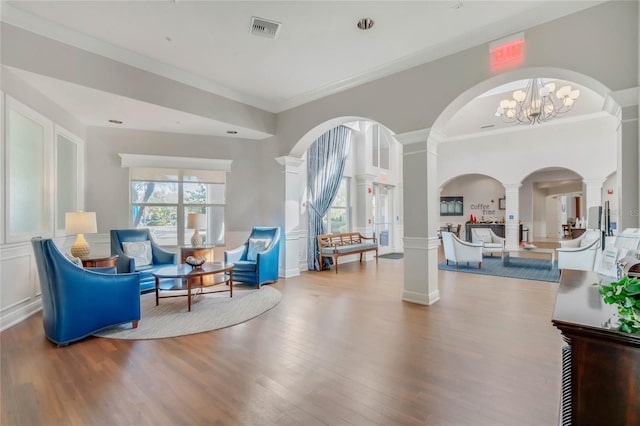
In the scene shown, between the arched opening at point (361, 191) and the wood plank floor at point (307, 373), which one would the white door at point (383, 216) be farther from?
the wood plank floor at point (307, 373)

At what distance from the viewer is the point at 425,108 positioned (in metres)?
4.11

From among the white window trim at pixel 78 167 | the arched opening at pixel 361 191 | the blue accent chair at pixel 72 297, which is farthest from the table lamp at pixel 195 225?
the blue accent chair at pixel 72 297

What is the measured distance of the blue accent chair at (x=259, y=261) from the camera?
513 centimetres

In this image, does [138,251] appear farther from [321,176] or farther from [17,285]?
[321,176]

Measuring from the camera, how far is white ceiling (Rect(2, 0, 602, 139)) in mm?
3199

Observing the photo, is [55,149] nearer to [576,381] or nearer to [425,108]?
[425,108]

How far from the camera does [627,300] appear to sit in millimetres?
1054

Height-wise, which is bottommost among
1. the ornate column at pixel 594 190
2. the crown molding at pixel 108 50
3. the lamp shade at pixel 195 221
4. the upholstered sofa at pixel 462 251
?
the upholstered sofa at pixel 462 251

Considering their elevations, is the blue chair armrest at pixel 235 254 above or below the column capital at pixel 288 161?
below

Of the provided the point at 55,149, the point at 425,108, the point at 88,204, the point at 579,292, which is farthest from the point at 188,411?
the point at 88,204

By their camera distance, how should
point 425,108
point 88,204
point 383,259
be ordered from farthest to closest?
point 383,259 < point 88,204 < point 425,108

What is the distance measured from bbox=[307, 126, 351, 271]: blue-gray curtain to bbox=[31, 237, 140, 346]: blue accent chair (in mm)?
4215

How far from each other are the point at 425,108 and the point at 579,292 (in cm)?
304

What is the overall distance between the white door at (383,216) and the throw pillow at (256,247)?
14.7ft
